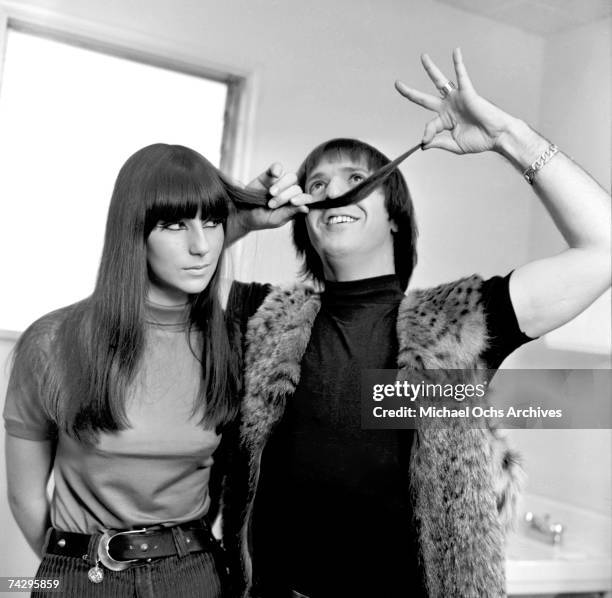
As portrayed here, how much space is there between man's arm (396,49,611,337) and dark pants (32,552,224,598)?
470 mm

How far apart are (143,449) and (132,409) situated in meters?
0.05

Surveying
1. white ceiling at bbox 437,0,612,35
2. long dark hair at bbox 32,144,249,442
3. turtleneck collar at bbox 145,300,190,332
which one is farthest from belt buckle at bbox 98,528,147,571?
white ceiling at bbox 437,0,612,35

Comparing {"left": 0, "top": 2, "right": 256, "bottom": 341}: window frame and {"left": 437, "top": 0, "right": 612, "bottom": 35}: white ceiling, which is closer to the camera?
{"left": 0, "top": 2, "right": 256, "bottom": 341}: window frame

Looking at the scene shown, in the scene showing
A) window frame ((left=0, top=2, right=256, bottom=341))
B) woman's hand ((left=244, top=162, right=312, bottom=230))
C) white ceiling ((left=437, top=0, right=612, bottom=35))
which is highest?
white ceiling ((left=437, top=0, right=612, bottom=35))

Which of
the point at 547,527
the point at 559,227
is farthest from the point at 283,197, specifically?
the point at 547,527

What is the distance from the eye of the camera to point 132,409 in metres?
0.87

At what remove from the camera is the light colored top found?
0.84 metres

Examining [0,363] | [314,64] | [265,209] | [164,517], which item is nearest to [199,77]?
[314,64]

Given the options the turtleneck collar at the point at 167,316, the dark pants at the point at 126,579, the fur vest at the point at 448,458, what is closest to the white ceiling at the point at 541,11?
the fur vest at the point at 448,458

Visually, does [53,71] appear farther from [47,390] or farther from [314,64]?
[47,390]

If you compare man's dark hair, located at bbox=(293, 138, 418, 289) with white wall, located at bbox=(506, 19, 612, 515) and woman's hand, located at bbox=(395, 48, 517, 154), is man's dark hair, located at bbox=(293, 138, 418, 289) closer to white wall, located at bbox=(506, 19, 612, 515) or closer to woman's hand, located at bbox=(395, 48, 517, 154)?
woman's hand, located at bbox=(395, 48, 517, 154)

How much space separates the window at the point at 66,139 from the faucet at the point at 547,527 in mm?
1049

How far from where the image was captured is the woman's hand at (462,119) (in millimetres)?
860

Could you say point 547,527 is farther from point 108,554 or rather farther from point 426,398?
point 108,554
